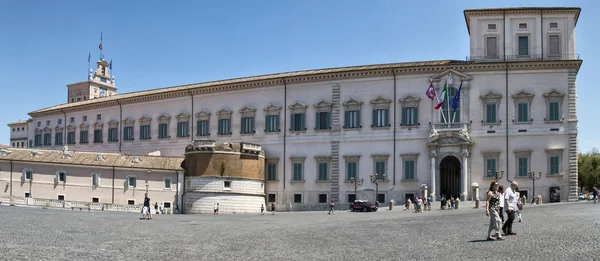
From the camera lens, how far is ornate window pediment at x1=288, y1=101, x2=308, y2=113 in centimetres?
5513

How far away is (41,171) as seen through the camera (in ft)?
174

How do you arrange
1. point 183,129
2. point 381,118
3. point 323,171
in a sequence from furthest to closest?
point 183,129 < point 323,171 < point 381,118

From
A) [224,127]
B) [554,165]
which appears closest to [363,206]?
[554,165]

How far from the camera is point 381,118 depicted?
170ft

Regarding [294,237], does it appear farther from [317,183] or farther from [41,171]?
[41,171]

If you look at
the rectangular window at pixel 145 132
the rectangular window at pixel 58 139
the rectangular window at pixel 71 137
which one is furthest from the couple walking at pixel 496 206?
the rectangular window at pixel 58 139

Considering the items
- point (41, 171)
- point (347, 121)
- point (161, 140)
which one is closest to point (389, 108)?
point (347, 121)

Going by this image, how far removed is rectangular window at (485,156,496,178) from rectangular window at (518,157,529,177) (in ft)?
6.02

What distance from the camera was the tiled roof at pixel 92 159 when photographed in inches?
2100

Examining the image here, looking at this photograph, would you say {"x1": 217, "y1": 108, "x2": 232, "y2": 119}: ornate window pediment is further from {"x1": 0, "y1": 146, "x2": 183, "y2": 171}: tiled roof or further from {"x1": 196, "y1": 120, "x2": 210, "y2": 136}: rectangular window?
{"x1": 0, "y1": 146, "x2": 183, "y2": 171}: tiled roof

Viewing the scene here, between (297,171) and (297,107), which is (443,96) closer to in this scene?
(297,107)

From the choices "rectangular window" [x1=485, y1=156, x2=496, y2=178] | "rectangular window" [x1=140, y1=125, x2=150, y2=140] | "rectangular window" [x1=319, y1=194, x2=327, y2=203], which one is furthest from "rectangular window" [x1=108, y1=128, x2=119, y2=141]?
"rectangular window" [x1=485, y1=156, x2=496, y2=178]

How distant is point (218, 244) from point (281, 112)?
120 feet

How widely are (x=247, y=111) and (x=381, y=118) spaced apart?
1280 cm
